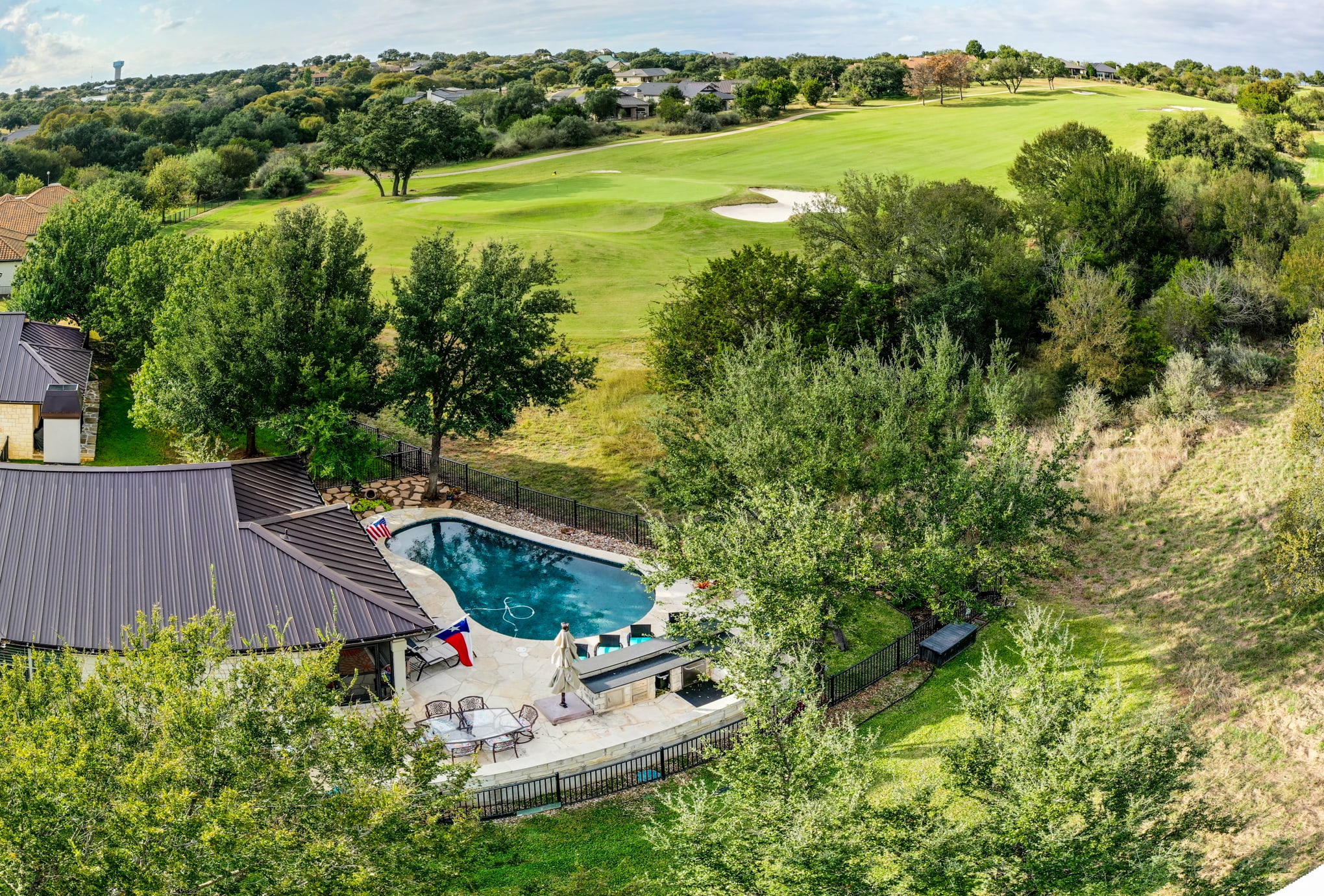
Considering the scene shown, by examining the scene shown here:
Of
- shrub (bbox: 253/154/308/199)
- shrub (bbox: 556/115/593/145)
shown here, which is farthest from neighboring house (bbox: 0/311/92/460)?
shrub (bbox: 556/115/593/145)

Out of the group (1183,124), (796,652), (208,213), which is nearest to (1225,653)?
(796,652)

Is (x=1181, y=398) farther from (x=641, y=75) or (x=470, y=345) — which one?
(x=641, y=75)

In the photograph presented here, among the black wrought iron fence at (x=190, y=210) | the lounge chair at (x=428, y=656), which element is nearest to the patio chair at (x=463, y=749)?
the lounge chair at (x=428, y=656)

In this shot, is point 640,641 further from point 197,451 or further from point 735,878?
point 197,451

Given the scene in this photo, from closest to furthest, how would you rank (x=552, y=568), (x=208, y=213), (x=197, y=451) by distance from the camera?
(x=552, y=568) < (x=197, y=451) < (x=208, y=213)

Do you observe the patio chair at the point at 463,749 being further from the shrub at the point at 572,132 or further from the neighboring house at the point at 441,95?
the neighboring house at the point at 441,95
